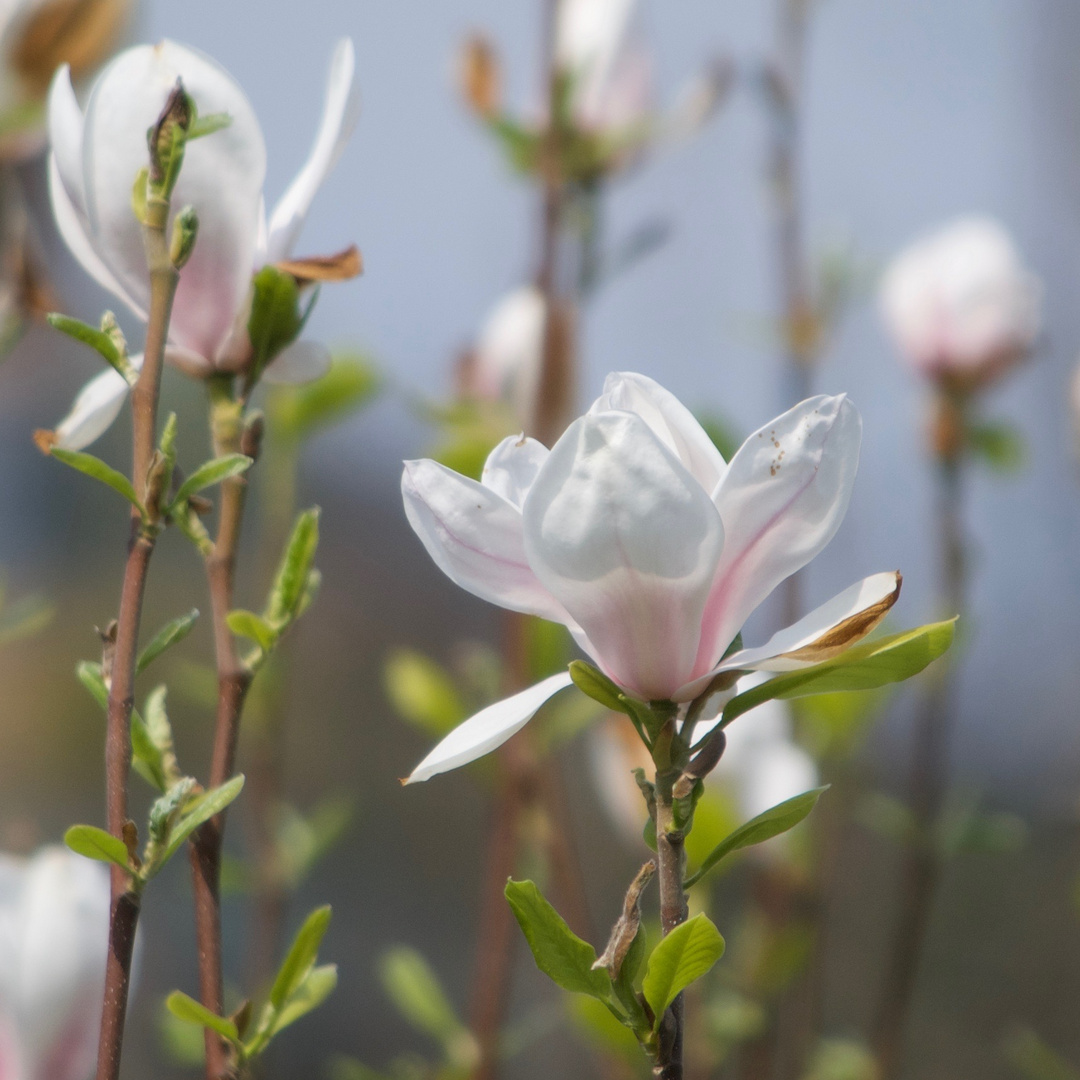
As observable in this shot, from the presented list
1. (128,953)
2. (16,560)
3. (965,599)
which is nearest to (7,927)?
(128,953)

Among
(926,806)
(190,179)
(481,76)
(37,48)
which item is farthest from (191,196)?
(926,806)

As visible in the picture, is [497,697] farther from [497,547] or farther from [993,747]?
[993,747]

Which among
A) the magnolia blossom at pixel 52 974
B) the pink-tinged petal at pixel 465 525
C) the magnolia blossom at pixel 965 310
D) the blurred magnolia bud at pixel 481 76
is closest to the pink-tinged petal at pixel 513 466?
the pink-tinged petal at pixel 465 525

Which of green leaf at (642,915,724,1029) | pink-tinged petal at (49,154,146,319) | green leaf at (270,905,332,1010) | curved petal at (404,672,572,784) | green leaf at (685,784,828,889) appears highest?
pink-tinged petal at (49,154,146,319)

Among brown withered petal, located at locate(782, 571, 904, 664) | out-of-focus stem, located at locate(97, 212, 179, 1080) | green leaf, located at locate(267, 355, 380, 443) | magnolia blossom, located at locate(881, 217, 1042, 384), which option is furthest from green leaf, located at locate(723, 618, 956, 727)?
magnolia blossom, located at locate(881, 217, 1042, 384)

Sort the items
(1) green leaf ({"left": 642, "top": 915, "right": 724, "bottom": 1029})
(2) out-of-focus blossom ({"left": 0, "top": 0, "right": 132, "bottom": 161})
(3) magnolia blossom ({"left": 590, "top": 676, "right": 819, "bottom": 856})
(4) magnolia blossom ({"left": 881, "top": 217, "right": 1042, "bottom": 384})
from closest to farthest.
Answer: (1) green leaf ({"left": 642, "top": 915, "right": 724, "bottom": 1029}) → (2) out-of-focus blossom ({"left": 0, "top": 0, "right": 132, "bottom": 161}) → (3) magnolia blossom ({"left": 590, "top": 676, "right": 819, "bottom": 856}) → (4) magnolia blossom ({"left": 881, "top": 217, "right": 1042, "bottom": 384})

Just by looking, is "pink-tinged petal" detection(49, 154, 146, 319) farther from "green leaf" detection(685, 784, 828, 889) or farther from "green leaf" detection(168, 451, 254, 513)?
"green leaf" detection(685, 784, 828, 889)

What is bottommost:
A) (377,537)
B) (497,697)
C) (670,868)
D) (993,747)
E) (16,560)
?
(670,868)
